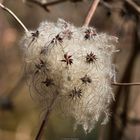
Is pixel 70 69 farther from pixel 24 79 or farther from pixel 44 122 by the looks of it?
pixel 24 79

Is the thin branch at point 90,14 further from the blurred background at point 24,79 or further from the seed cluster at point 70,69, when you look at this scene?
the blurred background at point 24,79

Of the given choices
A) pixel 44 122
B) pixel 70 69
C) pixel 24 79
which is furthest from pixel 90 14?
pixel 24 79

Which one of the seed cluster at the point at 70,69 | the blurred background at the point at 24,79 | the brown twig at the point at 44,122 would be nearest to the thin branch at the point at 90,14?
the seed cluster at the point at 70,69

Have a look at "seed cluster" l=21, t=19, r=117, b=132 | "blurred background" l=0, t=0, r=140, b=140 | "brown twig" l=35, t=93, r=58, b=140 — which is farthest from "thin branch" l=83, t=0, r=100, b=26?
"blurred background" l=0, t=0, r=140, b=140

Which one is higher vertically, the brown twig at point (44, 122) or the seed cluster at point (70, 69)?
the seed cluster at point (70, 69)

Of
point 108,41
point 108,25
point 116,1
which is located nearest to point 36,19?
point 108,25

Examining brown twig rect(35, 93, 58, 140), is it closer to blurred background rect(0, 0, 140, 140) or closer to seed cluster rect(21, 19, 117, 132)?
seed cluster rect(21, 19, 117, 132)

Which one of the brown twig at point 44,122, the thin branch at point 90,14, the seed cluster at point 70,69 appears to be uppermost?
the thin branch at point 90,14
